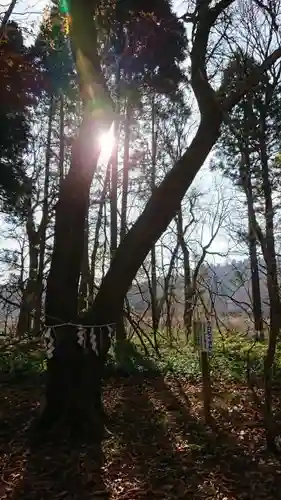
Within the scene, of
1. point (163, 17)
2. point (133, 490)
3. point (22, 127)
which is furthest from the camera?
point (22, 127)

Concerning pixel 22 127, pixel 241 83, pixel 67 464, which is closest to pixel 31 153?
pixel 22 127

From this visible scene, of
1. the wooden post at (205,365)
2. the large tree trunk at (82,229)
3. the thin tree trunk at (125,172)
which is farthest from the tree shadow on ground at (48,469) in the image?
the thin tree trunk at (125,172)

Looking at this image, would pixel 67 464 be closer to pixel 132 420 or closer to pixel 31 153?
pixel 132 420

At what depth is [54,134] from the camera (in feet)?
43.1

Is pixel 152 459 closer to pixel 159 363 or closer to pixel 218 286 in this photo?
pixel 159 363

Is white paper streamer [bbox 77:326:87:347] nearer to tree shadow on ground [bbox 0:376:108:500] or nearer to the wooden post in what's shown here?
tree shadow on ground [bbox 0:376:108:500]

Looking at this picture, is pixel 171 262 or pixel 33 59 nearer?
pixel 33 59

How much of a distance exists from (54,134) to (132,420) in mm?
10111

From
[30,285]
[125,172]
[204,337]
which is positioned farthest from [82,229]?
[125,172]

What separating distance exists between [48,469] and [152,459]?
850mm

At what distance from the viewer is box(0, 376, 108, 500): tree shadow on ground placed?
3.16m

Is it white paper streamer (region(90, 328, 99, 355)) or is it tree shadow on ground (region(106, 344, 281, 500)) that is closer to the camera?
tree shadow on ground (region(106, 344, 281, 500))

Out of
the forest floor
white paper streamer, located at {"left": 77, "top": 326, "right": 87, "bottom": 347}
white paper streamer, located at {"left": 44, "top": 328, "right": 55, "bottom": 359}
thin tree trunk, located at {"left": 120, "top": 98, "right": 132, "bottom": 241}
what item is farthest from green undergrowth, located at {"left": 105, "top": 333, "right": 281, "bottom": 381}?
thin tree trunk, located at {"left": 120, "top": 98, "right": 132, "bottom": 241}

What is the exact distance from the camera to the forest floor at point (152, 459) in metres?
3.17
